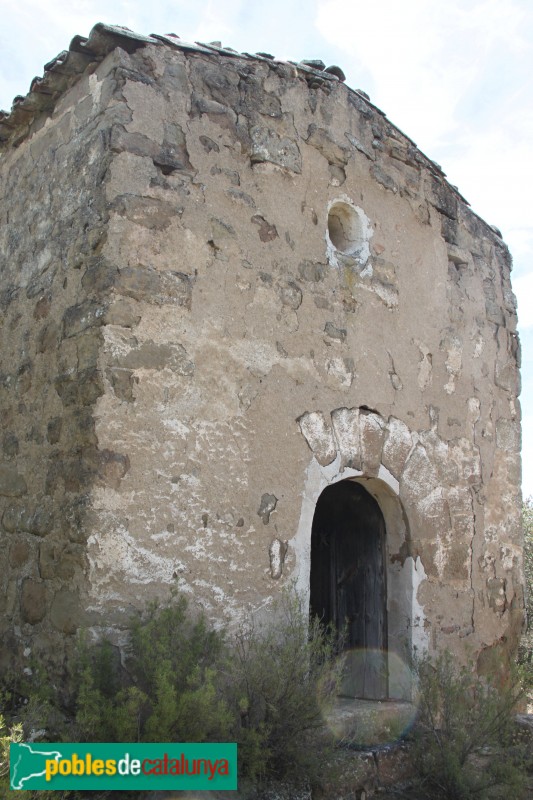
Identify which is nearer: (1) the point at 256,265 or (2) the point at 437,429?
(1) the point at 256,265

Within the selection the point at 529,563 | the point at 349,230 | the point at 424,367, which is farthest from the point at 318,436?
the point at 529,563

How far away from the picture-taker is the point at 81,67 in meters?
4.18

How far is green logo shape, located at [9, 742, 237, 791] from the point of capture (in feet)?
9.71

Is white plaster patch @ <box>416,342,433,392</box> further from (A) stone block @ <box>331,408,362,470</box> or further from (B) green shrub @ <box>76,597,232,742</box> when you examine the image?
(B) green shrub @ <box>76,597,232,742</box>

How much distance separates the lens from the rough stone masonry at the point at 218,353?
361cm

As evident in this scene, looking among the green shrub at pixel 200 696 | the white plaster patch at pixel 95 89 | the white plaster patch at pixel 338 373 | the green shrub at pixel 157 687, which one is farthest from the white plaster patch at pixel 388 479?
the white plaster patch at pixel 95 89

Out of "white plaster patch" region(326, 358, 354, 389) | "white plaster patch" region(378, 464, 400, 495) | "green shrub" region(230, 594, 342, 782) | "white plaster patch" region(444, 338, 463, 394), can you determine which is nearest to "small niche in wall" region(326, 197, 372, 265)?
"white plaster patch" region(326, 358, 354, 389)

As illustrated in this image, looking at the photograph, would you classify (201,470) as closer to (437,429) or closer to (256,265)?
(256,265)

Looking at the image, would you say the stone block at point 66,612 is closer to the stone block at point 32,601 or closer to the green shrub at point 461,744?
the stone block at point 32,601

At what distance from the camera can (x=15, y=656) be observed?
3783mm

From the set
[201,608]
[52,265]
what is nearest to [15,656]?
[201,608]

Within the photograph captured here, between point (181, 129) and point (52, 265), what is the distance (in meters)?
1.03

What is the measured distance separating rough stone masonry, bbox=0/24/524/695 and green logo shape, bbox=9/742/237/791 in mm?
519

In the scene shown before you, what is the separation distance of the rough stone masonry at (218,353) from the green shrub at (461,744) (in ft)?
1.39
